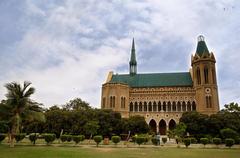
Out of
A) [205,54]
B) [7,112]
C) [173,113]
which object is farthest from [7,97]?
[205,54]

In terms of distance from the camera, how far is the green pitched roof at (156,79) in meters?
73.3

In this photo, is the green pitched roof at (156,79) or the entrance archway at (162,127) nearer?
the entrance archway at (162,127)

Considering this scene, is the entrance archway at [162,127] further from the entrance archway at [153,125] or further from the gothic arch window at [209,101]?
the gothic arch window at [209,101]

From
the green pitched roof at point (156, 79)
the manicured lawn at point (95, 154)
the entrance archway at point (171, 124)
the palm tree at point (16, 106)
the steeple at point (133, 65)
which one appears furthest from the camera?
the steeple at point (133, 65)

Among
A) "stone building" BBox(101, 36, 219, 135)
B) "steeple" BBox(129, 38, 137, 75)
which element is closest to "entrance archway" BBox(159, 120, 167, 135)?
"stone building" BBox(101, 36, 219, 135)

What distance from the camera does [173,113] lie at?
6938 cm

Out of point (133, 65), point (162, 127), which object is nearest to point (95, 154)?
point (162, 127)

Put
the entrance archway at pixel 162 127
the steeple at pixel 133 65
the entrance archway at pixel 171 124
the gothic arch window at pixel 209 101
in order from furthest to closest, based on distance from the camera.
Answer: the steeple at pixel 133 65 → the entrance archway at pixel 162 127 → the entrance archway at pixel 171 124 → the gothic arch window at pixel 209 101

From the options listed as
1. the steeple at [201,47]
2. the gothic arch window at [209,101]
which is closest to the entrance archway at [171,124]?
the gothic arch window at [209,101]

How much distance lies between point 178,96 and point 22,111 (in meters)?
48.4

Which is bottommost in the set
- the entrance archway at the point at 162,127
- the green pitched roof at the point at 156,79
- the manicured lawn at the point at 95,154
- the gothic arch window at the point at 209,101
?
the manicured lawn at the point at 95,154

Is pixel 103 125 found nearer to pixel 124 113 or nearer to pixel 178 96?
pixel 124 113

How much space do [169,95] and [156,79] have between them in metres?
7.68

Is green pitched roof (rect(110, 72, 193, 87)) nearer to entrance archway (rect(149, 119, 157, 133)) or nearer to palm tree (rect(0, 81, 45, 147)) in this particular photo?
entrance archway (rect(149, 119, 157, 133))
